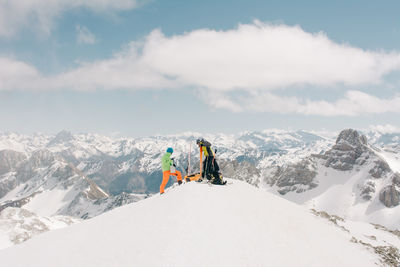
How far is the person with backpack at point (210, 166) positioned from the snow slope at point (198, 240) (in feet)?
14.8

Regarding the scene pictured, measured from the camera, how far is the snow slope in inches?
408

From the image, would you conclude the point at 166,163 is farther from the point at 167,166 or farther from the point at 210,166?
the point at 210,166

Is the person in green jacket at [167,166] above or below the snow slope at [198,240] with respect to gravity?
above

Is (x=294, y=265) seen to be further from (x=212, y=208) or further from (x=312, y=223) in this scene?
(x=312, y=223)

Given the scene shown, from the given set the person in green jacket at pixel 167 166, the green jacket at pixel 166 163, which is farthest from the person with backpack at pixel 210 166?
the green jacket at pixel 166 163

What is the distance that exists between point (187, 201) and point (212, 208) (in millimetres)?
1518

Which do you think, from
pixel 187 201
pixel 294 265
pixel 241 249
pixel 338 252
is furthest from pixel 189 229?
pixel 338 252

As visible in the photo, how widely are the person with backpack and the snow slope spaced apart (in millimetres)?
4508

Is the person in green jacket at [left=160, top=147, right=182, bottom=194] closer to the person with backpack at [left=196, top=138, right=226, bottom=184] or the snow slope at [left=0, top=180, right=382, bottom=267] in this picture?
the person with backpack at [left=196, top=138, right=226, bottom=184]

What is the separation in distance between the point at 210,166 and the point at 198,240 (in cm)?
1148

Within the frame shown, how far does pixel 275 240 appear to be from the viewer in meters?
12.7

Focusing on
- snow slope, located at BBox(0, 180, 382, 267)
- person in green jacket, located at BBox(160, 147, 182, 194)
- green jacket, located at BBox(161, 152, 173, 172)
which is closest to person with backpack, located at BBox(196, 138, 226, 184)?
person in green jacket, located at BBox(160, 147, 182, 194)

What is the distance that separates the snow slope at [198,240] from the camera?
10.4m

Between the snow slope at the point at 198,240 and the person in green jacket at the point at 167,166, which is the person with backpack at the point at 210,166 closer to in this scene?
the person in green jacket at the point at 167,166
